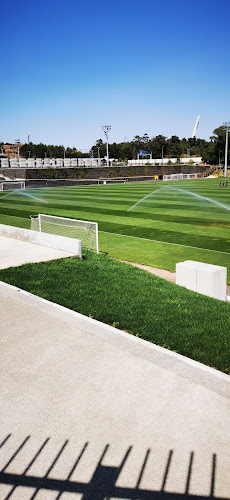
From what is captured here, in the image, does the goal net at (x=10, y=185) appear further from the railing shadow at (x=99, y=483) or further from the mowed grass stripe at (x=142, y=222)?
the railing shadow at (x=99, y=483)

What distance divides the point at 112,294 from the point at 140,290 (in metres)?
0.80

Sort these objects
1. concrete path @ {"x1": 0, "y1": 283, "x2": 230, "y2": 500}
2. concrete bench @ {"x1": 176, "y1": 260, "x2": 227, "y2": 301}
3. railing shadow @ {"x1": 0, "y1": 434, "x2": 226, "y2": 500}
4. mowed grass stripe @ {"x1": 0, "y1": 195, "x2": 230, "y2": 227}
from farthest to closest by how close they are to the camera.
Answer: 1. mowed grass stripe @ {"x1": 0, "y1": 195, "x2": 230, "y2": 227}
2. concrete bench @ {"x1": 176, "y1": 260, "x2": 227, "y2": 301}
3. concrete path @ {"x1": 0, "y1": 283, "x2": 230, "y2": 500}
4. railing shadow @ {"x1": 0, "y1": 434, "x2": 226, "y2": 500}

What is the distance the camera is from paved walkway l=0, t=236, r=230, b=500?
4086 millimetres

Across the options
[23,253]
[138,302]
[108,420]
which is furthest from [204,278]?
[23,253]

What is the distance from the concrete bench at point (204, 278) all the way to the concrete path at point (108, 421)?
357 cm

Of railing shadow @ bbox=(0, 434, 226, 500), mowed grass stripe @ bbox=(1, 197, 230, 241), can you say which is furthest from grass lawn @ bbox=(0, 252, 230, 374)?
mowed grass stripe @ bbox=(1, 197, 230, 241)

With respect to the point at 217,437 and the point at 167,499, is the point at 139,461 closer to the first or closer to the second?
the point at 167,499

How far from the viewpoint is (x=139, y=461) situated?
14.2 ft

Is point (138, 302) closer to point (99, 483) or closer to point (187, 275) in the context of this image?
point (187, 275)

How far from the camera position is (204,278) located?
10.2m

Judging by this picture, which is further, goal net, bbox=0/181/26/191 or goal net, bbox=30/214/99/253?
goal net, bbox=0/181/26/191

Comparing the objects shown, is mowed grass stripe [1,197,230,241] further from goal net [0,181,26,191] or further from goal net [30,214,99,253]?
goal net [0,181,26,191]

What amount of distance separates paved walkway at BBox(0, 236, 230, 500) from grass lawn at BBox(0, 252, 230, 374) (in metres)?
0.47

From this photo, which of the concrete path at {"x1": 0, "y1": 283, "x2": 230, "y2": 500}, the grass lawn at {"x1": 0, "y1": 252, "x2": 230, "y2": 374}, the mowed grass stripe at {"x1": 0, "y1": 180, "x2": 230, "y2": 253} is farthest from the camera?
the mowed grass stripe at {"x1": 0, "y1": 180, "x2": 230, "y2": 253}
